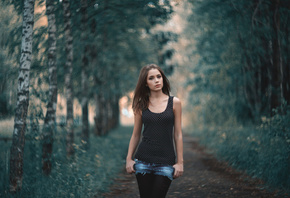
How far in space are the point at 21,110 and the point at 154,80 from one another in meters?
2.89

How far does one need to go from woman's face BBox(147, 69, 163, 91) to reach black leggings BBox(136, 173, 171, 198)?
986 millimetres

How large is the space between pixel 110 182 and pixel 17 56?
3757 millimetres

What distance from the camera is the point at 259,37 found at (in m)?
9.25

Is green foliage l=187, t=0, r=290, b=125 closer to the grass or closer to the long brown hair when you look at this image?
the grass

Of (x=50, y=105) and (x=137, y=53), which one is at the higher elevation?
(x=137, y=53)

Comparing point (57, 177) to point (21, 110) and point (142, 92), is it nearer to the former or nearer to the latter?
point (21, 110)

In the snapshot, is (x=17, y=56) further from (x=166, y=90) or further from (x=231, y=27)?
(x=231, y=27)

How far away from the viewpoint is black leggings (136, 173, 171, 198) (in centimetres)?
322

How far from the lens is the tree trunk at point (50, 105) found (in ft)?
21.0

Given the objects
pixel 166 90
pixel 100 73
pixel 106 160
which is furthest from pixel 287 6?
pixel 100 73

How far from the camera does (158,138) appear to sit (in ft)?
11.0

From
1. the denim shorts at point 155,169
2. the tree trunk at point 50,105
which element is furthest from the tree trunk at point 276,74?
the denim shorts at point 155,169

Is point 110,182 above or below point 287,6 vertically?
below

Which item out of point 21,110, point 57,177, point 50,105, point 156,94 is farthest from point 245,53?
point 21,110
